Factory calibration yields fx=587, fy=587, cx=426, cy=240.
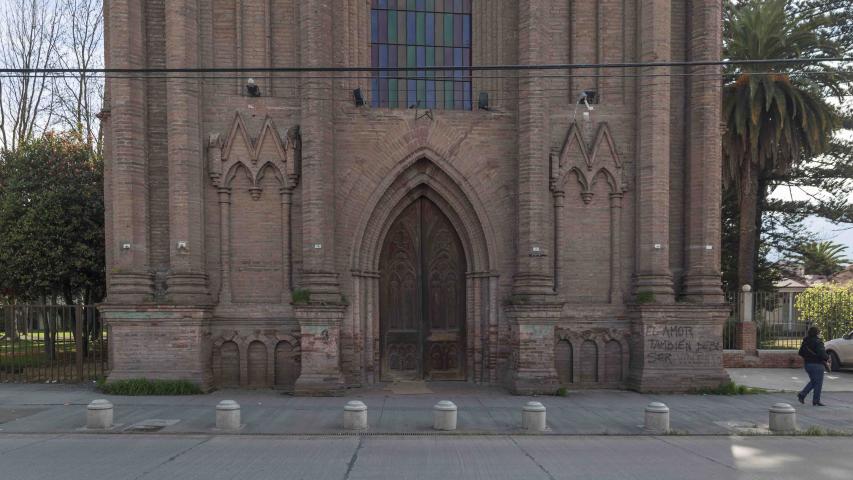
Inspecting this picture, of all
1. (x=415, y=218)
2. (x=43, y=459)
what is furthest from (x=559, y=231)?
(x=43, y=459)

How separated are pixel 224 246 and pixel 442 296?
5741mm

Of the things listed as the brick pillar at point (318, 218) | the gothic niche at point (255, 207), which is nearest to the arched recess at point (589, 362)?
the brick pillar at point (318, 218)

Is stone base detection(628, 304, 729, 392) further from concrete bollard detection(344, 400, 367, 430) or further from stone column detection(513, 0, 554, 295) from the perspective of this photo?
concrete bollard detection(344, 400, 367, 430)

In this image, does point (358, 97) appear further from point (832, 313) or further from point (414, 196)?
point (832, 313)

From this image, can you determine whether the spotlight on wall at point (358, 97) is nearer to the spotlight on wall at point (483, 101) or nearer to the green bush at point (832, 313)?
the spotlight on wall at point (483, 101)

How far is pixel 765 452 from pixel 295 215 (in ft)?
36.1

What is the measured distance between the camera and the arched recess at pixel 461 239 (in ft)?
49.1

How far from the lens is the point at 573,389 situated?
14.8 meters

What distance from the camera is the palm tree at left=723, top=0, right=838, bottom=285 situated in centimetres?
2172

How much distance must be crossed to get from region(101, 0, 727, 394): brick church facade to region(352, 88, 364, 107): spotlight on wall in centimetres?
15

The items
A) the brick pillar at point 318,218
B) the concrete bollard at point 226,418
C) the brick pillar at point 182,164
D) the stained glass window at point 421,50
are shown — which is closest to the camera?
the concrete bollard at point 226,418

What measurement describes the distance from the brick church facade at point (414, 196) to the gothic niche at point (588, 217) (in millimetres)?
56

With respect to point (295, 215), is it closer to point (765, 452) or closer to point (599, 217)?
point (599, 217)

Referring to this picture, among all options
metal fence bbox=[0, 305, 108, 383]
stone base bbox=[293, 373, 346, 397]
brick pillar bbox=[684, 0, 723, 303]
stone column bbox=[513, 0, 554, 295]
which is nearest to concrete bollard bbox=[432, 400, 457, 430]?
stone base bbox=[293, 373, 346, 397]
